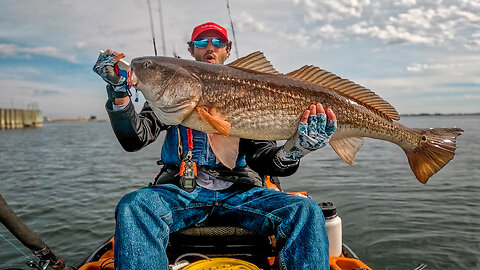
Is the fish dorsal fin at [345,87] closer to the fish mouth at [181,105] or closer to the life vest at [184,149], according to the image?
the fish mouth at [181,105]

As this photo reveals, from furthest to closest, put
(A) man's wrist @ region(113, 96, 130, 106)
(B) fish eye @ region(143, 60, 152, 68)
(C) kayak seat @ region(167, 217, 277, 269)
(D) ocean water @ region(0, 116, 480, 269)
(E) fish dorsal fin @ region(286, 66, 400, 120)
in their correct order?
(D) ocean water @ region(0, 116, 480, 269) → (C) kayak seat @ region(167, 217, 277, 269) → (E) fish dorsal fin @ region(286, 66, 400, 120) → (A) man's wrist @ region(113, 96, 130, 106) → (B) fish eye @ region(143, 60, 152, 68)

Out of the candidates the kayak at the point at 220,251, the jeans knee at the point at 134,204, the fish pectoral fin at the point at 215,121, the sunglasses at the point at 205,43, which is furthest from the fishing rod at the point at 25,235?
the sunglasses at the point at 205,43

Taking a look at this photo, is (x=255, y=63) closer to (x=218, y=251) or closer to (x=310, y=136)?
(x=310, y=136)

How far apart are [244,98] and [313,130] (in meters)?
0.64

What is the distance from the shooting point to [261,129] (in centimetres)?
297

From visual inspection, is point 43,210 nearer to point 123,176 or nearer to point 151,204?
point 123,176

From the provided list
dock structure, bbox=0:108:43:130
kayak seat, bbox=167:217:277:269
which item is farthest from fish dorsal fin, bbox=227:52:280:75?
dock structure, bbox=0:108:43:130

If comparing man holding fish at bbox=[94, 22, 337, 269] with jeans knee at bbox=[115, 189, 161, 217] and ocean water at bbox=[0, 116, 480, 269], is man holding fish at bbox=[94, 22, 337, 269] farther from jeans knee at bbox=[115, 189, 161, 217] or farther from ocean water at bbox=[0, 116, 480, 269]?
ocean water at bbox=[0, 116, 480, 269]

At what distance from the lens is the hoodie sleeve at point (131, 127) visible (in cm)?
309

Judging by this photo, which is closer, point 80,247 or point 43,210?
point 80,247

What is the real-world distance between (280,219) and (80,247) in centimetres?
529

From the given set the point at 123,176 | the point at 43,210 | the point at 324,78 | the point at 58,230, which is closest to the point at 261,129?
the point at 324,78

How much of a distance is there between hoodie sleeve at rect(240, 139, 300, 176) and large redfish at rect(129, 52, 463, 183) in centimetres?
46

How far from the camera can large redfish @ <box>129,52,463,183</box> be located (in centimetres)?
290
